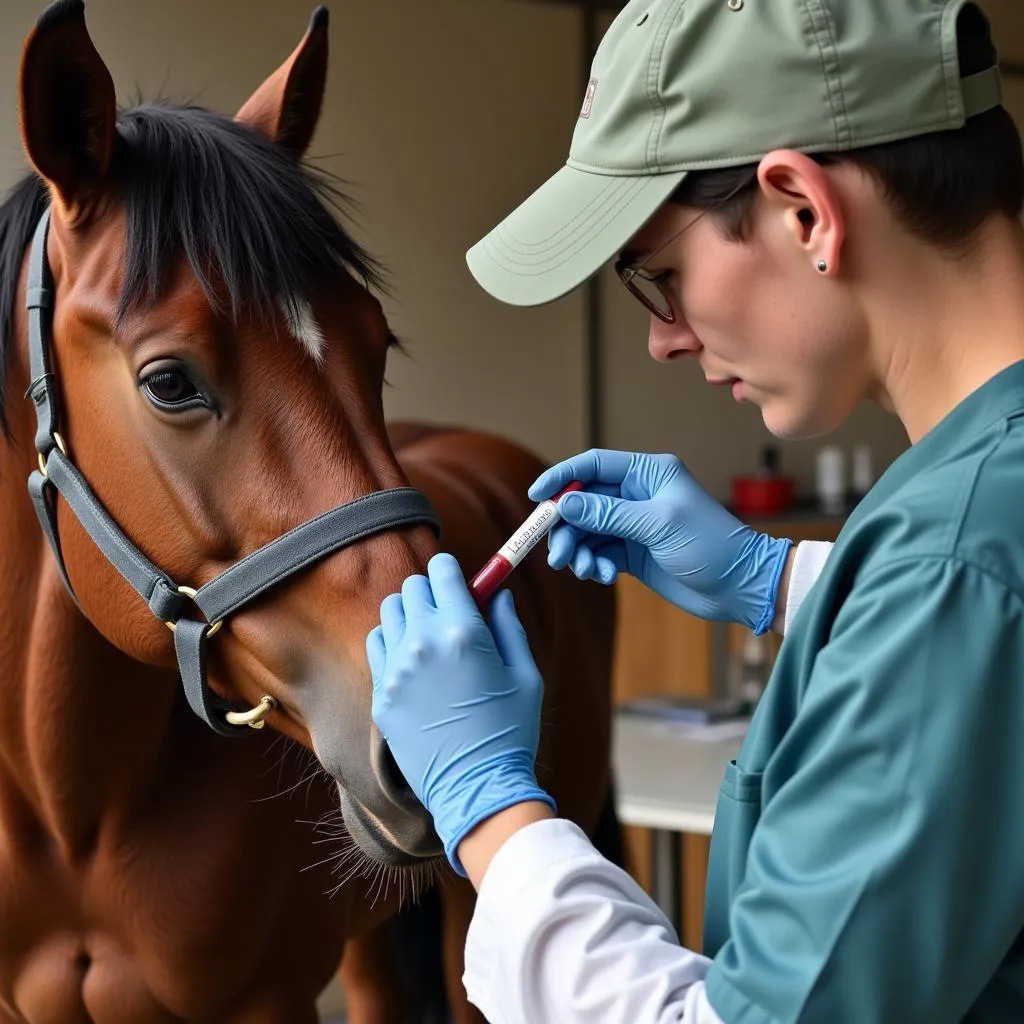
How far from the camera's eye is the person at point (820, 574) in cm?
54

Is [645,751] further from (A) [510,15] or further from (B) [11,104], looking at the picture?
(A) [510,15]

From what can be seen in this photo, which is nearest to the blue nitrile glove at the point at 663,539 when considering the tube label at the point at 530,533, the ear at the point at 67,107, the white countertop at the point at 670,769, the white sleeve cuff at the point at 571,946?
the tube label at the point at 530,533

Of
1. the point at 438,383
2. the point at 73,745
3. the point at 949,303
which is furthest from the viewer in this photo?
the point at 438,383

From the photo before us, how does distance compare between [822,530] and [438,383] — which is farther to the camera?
[822,530]

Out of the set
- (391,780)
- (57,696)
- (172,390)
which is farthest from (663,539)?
(57,696)

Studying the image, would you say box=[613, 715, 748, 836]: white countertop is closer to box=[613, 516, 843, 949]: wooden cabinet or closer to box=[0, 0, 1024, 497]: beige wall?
box=[613, 516, 843, 949]: wooden cabinet

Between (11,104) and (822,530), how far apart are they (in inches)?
104

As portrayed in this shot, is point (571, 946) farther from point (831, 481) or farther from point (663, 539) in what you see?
point (831, 481)

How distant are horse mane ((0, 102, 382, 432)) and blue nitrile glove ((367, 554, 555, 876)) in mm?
360

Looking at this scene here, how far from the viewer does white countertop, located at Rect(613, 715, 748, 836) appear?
1.91m

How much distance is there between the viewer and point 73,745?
117 cm

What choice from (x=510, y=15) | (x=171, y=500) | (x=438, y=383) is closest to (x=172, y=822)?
(x=171, y=500)

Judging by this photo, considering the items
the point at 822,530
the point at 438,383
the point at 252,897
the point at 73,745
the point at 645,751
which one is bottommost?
the point at 822,530

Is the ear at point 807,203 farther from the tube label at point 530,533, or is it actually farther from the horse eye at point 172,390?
the horse eye at point 172,390
